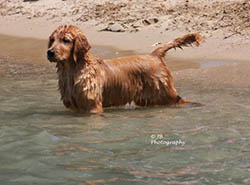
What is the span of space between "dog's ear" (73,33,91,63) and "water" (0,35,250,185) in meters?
0.81

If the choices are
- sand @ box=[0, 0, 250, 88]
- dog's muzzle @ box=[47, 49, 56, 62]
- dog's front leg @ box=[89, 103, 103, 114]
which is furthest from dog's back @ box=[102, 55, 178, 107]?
sand @ box=[0, 0, 250, 88]

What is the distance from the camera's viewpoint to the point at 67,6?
18.2 meters

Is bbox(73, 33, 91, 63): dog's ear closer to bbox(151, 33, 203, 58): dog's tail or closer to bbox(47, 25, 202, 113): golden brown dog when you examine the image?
bbox(47, 25, 202, 113): golden brown dog

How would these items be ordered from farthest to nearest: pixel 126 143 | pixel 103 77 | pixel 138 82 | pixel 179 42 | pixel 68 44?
pixel 179 42, pixel 138 82, pixel 103 77, pixel 68 44, pixel 126 143

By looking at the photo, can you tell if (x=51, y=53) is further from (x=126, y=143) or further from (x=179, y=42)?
(x=179, y=42)

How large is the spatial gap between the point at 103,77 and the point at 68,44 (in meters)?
0.71

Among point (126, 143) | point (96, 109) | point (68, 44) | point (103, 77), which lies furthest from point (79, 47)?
point (126, 143)

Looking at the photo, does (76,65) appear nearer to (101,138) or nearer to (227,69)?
(101,138)

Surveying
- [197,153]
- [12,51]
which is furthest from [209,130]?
[12,51]

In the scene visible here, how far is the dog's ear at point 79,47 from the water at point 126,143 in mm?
815

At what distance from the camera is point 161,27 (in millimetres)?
14430

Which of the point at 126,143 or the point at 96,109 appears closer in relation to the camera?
the point at 126,143

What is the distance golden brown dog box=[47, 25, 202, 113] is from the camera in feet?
24.2

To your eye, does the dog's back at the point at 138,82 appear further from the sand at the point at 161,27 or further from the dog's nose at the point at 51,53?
the sand at the point at 161,27
